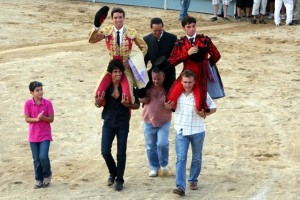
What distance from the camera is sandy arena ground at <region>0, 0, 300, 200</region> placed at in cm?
933

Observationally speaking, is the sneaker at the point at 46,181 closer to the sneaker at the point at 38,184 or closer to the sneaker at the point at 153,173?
the sneaker at the point at 38,184

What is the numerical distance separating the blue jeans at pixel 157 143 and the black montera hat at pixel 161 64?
73 centimetres

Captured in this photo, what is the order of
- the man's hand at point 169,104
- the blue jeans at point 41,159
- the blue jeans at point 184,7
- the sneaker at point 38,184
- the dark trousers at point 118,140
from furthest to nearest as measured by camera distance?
the blue jeans at point 184,7 < the sneaker at point 38,184 < the blue jeans at point 41,159 < the dark trousers at point 118,140 < the man's hand at point 169,104

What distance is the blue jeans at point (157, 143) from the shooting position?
9.29 meters

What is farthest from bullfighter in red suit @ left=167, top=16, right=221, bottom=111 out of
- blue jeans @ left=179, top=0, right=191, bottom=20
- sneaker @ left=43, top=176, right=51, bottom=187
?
blue jeans @ left=179, top=0, right=191, bottom=20

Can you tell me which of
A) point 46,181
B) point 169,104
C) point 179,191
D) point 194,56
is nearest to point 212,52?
point 194,56

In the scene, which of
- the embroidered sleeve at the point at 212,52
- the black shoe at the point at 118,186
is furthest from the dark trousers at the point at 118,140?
the embroidered sleeve at the point at 212,52

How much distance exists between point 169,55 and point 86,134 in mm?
2773

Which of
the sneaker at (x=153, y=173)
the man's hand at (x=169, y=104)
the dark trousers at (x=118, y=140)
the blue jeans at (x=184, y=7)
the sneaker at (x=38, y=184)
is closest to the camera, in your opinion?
the man's hand at (x=169, y=104)

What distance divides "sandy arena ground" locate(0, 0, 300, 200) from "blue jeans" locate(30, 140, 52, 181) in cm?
19

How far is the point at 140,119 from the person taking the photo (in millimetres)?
12531

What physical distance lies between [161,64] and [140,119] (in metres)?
3.73

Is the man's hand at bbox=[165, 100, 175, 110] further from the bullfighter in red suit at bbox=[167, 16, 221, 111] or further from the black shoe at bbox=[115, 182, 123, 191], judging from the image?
the black shoe at bbox=[115, 182, 123, 191]

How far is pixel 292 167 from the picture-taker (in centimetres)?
1000
